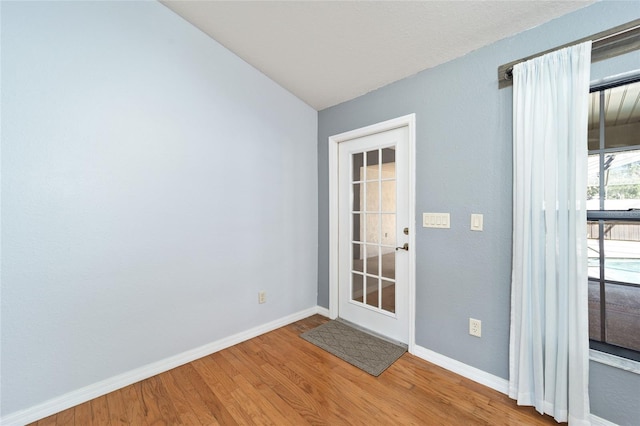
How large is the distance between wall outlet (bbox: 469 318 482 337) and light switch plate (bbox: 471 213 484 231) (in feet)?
2.21

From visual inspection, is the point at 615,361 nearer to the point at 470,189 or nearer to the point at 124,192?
the point at 470,189

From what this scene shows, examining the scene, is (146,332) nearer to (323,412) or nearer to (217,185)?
(217,185)

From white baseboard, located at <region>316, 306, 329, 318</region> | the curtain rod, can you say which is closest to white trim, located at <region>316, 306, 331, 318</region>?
white baseboard, located at <region>316, 306, 329, 318</region>

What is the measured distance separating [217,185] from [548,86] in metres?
2.46

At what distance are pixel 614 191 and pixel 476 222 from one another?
0.71 meters

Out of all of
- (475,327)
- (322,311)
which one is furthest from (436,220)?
(322,311)

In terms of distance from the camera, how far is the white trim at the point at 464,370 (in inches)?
70.7

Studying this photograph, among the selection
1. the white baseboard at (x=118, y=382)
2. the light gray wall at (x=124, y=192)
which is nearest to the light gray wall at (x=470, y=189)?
the light gray wall at (x=124, y=192)

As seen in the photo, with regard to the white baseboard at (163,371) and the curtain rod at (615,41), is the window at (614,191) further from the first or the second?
the white baseboard at (163,371)

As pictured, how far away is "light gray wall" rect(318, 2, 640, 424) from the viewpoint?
1612mm

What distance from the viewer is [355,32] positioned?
1950 millimetres

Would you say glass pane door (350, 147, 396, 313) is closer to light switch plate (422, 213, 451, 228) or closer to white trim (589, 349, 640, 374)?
light switch plate (422, 213, 451, 228)

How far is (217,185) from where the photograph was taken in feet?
7.75

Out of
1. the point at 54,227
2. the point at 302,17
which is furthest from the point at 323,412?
the point at 302,17
